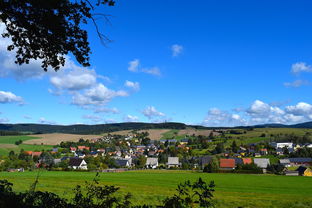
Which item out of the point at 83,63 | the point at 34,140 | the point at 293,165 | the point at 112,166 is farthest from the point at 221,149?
the point at 83,63

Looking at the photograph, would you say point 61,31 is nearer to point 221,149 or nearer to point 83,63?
point 83,63

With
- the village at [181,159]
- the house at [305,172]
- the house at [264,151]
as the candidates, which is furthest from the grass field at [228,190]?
the house at [264,151]

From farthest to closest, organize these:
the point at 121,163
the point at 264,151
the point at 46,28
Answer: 1. the point at 264,151
2. the point at 121,163
3. the point at 46,28

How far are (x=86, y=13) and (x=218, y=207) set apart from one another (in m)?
17.9

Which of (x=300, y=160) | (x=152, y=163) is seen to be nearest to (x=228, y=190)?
(x=152, y=163)

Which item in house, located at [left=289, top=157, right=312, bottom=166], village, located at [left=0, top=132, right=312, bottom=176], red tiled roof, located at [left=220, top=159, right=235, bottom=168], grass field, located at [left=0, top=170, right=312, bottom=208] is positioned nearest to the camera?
grass field, located at [left=0, top=170, right=312, bottom=208]

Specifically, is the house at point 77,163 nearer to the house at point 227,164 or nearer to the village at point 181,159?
the village at point 181,159

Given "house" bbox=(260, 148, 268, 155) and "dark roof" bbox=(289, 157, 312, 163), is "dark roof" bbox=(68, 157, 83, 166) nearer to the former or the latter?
"dark roof" bbox=(289, 157, 312, 163)

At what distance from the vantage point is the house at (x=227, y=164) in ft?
307

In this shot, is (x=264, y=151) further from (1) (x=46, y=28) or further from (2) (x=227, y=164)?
(1) (x=46, y=28)

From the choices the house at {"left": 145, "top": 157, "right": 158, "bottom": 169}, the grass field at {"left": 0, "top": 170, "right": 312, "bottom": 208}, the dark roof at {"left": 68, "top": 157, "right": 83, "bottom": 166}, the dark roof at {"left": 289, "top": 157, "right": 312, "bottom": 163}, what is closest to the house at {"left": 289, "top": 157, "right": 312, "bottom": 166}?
the dark roof at {"left": 289, "top": 157, "right": 312, "bottom": 163}

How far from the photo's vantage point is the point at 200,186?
569 cm

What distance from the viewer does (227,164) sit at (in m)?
94.9

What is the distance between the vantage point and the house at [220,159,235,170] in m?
93.6
